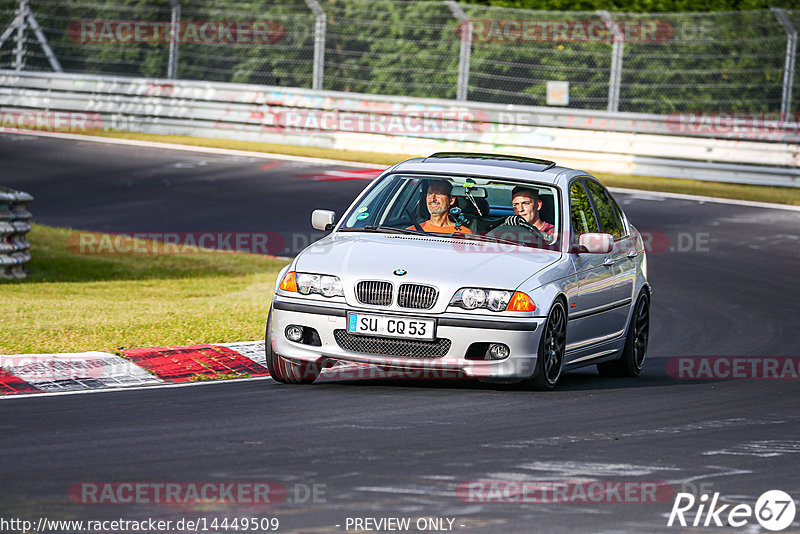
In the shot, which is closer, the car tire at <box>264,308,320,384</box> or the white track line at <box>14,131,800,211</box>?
the car tire at <box>264,308,320,384</box>

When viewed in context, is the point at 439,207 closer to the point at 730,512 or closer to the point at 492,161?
the point at 492,161

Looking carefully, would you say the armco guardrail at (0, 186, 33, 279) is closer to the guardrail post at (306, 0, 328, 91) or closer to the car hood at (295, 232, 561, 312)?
the car hood at (295, 232, 561, 312)

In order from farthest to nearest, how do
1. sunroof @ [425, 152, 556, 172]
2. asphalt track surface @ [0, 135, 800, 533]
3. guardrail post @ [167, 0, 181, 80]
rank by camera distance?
guardrail post @ [167, 0, 181, 80] → sunroof @ [425, 152, 556, 172] → asphalt track surface @ [0, 135, 800, 533]

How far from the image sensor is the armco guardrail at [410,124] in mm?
23750

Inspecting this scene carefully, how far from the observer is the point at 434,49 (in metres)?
26.0

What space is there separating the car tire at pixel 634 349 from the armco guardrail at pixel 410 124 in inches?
516

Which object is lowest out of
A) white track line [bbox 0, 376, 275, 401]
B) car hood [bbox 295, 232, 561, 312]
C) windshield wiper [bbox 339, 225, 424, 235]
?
white track line [bbox 0, 376, 275, 401]

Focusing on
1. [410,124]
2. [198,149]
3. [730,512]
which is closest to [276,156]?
[198,149]

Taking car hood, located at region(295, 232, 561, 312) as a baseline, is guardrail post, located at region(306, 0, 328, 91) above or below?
above

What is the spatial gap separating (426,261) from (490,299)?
19.2 inches

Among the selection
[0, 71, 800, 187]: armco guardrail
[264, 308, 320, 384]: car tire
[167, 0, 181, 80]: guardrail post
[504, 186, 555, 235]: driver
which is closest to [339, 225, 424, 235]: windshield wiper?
[504, 186, 555, 235]: driver

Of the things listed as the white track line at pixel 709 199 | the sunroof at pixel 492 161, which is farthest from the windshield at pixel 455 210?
the white track line at pixel 709 199

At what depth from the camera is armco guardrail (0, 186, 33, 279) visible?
1450 centimetres

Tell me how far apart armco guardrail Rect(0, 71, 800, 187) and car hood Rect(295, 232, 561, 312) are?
1513cm
